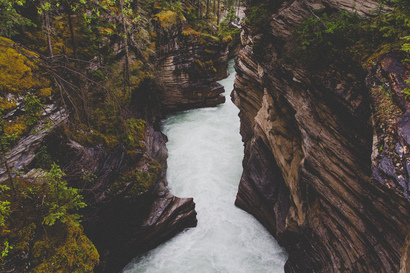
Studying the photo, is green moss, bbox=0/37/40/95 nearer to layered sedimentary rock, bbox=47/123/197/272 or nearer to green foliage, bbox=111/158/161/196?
layered sedimentary rock, bbox=47/123/197/272

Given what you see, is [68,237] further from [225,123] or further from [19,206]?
[225,123]

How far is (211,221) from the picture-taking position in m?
12.6

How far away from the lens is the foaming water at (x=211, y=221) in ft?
34.5

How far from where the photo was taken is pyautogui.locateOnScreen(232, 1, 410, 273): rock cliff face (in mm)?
4789

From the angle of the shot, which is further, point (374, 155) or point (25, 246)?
point (25, 246)

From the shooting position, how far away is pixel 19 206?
6195mm

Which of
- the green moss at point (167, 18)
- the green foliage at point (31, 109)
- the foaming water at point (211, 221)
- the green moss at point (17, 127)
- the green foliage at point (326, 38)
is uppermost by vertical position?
the green moss at point (167, 18)

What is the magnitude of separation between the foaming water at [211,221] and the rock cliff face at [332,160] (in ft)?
4.30

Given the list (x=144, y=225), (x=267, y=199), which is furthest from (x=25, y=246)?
(x=267, y=199)

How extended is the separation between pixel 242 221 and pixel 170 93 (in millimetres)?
15097

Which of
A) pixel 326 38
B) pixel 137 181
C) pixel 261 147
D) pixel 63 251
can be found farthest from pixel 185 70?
pixel 63 251

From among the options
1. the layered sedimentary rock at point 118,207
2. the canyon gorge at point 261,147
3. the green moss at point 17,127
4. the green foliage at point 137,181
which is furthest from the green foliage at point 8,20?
the green foliage at point 137,181

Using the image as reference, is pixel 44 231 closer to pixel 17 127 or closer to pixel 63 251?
pixel 63 251

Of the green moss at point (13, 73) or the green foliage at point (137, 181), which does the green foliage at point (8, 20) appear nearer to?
the green moss at point (13, 73)
